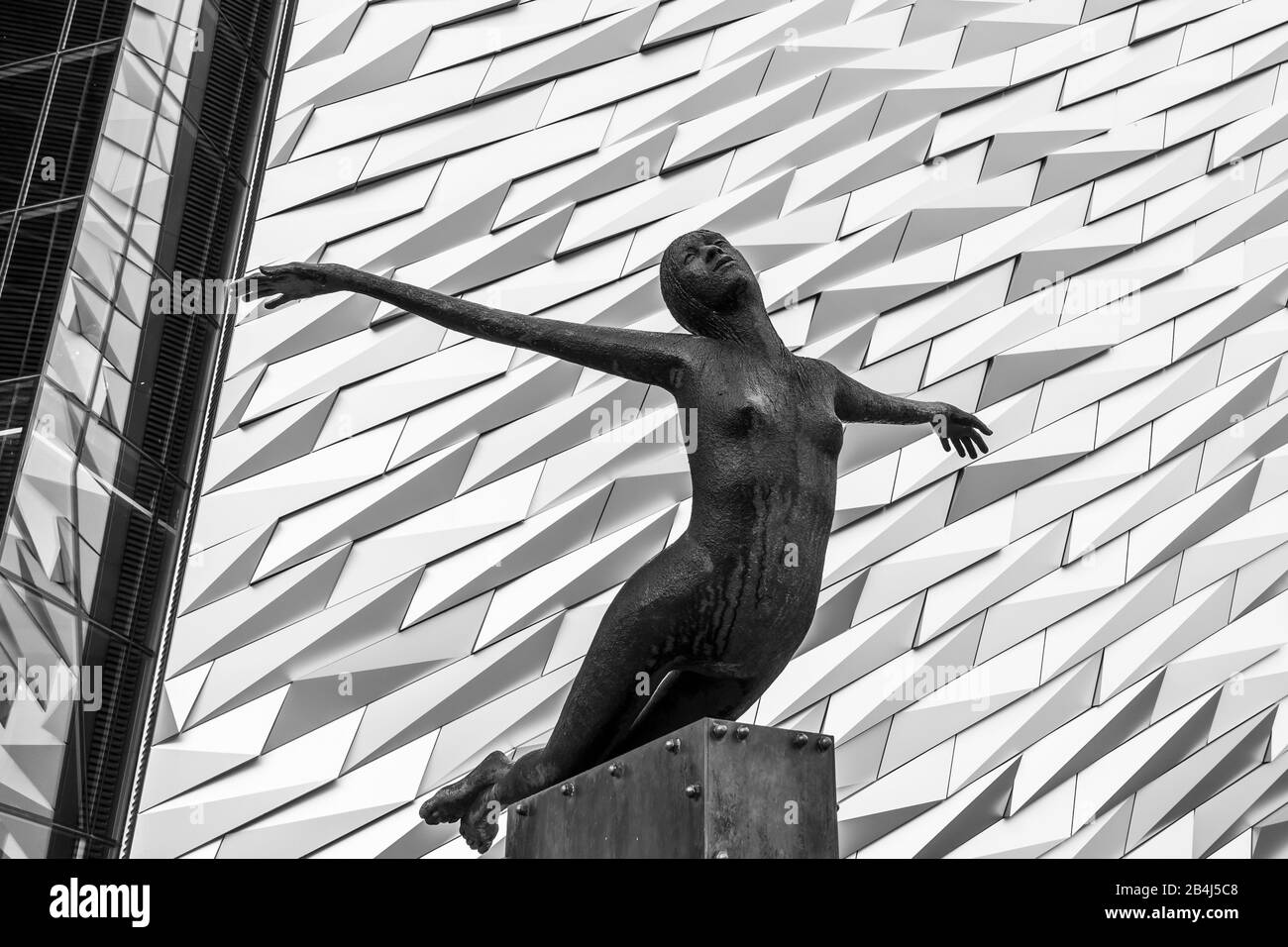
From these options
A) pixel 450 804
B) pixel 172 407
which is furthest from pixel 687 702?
pixel 172 407

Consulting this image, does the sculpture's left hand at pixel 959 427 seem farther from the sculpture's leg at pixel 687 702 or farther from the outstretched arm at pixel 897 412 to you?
the sculpture's leg at pixel 687 702

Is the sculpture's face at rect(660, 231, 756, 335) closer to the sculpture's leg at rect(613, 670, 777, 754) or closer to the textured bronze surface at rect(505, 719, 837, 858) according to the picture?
the sculpture's leg at rect(613, 670, 777, 754)

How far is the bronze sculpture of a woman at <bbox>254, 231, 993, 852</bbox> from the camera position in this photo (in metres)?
4.18

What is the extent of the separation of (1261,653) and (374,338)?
27.9 ft

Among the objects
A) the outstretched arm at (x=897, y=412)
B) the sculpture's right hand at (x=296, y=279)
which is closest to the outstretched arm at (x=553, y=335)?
the sculpture's right hand at (x=296, y=279)

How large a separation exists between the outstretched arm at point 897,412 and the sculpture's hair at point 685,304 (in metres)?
0.38

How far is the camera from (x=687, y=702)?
4.32 meters

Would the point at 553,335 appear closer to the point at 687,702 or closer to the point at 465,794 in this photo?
the point at 687,702

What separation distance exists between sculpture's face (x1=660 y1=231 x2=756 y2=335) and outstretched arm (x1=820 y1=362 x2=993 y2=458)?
0.37 meters

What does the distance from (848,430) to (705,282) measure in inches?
355

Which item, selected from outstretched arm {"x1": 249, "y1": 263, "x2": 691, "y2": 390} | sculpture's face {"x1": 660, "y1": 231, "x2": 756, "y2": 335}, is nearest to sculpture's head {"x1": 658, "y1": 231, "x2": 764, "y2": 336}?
sculpture's face {"x1": 660, "y1": 231, "x2": 756, "y2": 335}

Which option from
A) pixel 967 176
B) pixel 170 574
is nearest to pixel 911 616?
pixel 967 176

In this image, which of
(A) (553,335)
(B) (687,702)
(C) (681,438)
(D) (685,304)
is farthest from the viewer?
(C) (681,438)

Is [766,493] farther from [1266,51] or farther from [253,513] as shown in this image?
[1266,51]
